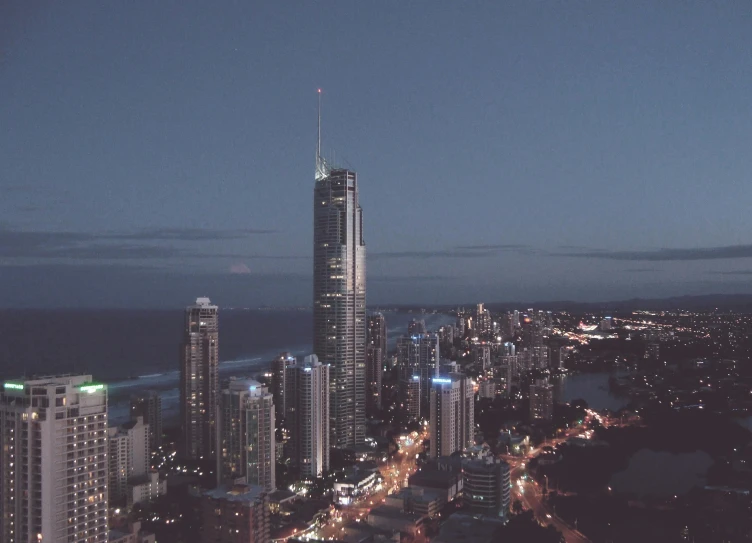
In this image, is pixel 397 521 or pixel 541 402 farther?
pixel 541 402

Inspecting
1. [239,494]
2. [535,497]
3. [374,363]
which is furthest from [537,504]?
[374,363]

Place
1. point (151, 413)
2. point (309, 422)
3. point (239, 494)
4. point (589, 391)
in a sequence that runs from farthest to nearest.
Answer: point (589, 391), point (151, 413), point (309, 422), point (239, 494)

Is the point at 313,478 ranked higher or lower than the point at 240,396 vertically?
lower

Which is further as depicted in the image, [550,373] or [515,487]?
[550,373]

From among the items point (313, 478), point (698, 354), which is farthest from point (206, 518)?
point (698, 354)

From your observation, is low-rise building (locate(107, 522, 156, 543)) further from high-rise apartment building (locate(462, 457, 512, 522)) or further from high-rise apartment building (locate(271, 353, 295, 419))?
high-rise apartment building (locate(271, 353, 295, 419))

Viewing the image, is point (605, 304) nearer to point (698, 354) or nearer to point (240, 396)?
point (698, 354)

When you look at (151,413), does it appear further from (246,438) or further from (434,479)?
(434,479)
